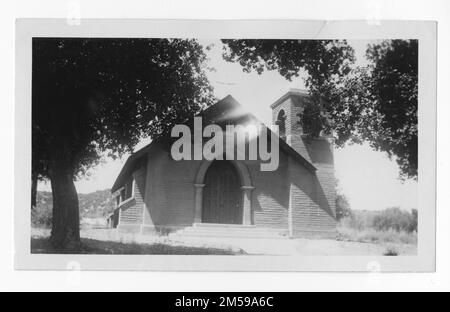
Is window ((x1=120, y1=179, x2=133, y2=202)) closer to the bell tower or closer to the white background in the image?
the white background

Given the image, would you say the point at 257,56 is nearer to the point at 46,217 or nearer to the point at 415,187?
the point at 415,187

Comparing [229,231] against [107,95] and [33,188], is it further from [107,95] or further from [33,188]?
[33,188]

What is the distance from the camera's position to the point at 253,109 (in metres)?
9.16

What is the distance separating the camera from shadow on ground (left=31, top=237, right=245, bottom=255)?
8484mm

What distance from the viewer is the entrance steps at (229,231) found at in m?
9.38

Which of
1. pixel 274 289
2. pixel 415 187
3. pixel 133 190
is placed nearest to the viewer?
pixel 274 289

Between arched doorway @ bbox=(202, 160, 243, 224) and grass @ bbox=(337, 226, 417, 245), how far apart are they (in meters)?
2.20

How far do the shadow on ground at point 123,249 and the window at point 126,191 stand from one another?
106 cm

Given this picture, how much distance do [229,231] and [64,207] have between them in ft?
10.4

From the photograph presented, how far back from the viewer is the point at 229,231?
31.9 feet

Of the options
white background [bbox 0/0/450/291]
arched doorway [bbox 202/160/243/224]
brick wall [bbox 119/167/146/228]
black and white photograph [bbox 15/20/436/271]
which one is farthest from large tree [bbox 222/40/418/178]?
brick wall [bbox 119/167/146/228]

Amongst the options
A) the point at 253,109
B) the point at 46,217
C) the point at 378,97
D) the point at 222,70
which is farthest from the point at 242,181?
the point at 46,217

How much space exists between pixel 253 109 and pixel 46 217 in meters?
4.28

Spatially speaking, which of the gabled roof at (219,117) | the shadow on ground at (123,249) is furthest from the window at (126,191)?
the shadow on ground at (123,249)
